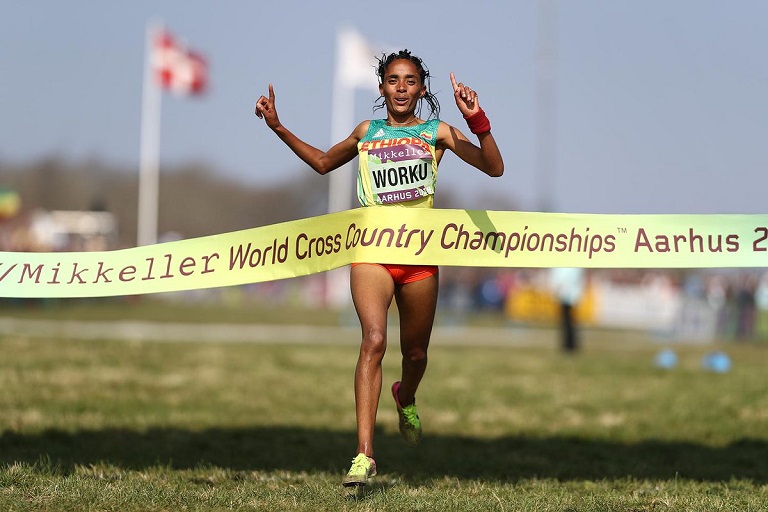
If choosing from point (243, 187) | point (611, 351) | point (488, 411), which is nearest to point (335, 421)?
point (488, 411)

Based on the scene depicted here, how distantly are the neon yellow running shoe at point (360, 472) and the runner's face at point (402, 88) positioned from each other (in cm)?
190

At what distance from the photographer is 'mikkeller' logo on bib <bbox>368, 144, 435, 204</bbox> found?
5.91 meters

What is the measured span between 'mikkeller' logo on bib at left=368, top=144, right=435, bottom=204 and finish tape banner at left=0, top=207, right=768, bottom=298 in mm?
97

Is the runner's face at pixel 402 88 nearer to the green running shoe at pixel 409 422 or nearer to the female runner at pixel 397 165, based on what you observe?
the female runner at pixel 397 165

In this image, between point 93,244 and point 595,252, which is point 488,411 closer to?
point 595,252

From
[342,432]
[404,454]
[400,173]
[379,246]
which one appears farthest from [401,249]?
[342,432]

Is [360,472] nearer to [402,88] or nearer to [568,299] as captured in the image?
[402,88]

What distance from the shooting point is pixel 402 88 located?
238 inches

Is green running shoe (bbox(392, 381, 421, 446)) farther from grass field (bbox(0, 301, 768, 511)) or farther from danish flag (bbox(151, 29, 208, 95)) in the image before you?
danish flag (bbox(151, 29, 208, 95))

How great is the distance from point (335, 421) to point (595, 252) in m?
5.42

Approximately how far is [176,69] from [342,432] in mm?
34753

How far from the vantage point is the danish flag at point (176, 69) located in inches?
1660

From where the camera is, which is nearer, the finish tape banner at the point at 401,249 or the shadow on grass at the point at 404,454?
the finish tape banner at the point at 401,249

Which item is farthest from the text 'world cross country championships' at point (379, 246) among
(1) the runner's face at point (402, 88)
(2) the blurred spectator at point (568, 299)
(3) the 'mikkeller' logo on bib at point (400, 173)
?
(2) the blurred spectator at point (568, 299)
